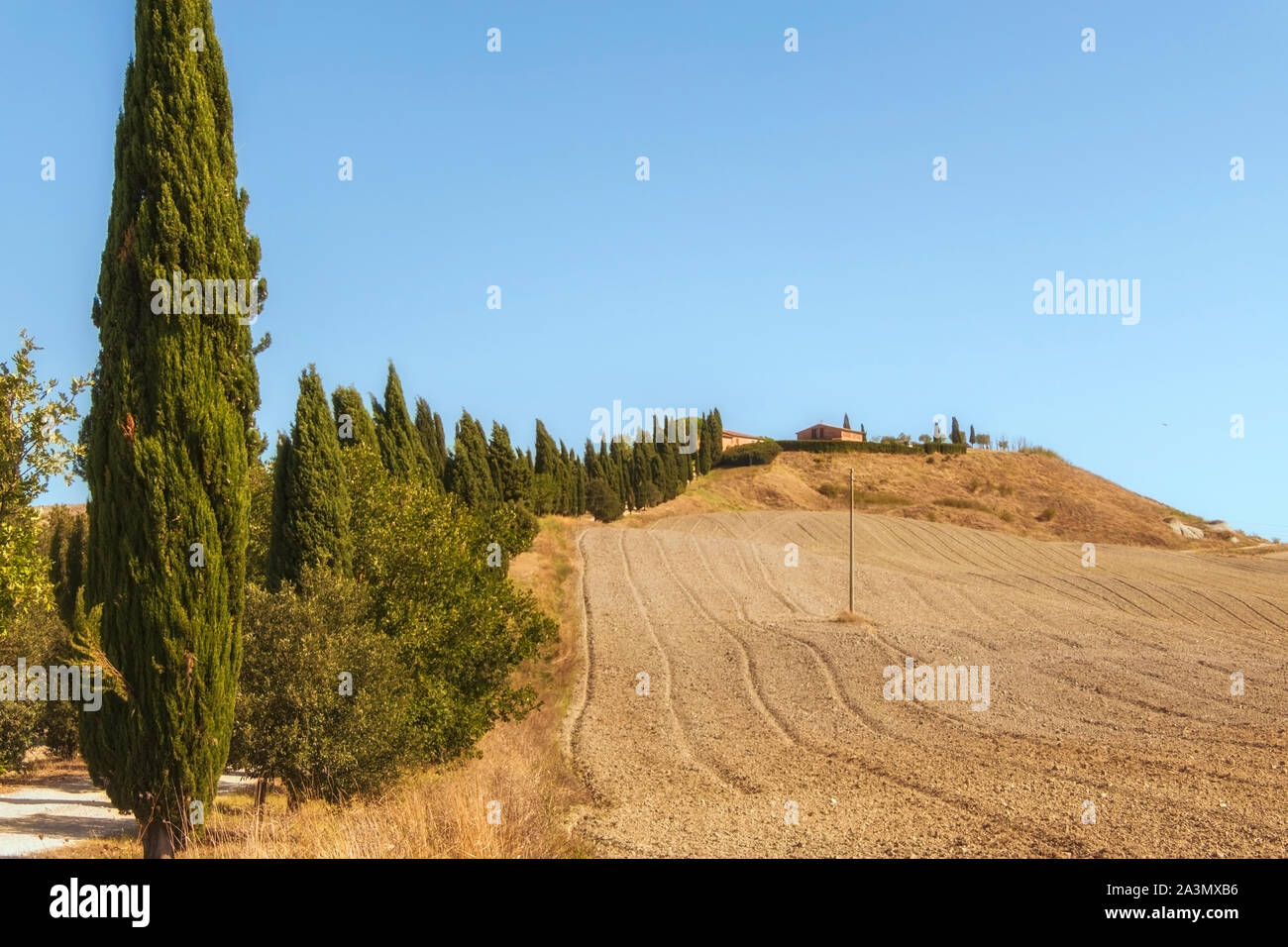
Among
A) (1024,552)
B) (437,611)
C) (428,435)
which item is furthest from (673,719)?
(1024,552)

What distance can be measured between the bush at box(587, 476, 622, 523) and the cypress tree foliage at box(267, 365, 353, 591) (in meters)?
59.5

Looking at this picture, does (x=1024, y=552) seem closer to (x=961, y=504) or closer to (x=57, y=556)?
(x=961, y=504)

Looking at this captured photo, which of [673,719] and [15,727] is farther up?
[15,727]

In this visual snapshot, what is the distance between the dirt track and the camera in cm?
1688

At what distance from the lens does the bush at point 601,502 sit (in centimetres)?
8125

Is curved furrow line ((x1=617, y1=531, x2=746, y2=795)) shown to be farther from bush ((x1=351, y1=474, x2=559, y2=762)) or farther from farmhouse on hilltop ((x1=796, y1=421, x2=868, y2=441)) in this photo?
farmhouse on hilltop ((x1=796, y1=421, x2=868, y2=441))

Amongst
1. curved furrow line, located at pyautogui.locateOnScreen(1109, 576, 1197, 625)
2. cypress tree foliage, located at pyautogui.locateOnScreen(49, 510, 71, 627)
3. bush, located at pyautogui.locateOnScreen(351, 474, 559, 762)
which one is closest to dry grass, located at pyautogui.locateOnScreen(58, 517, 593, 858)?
bush, located at pyautogui.locateOnScreen(351, 474, 559, 762)

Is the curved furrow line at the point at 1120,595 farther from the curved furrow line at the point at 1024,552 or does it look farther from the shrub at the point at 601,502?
the shrub at the point at 601,502

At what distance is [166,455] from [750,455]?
11368cm

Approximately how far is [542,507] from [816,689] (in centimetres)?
3901

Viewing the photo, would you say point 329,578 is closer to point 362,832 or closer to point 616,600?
point 362,832

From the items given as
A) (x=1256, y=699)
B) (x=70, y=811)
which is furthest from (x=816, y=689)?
(x=70, y=811)

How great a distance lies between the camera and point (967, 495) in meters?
114

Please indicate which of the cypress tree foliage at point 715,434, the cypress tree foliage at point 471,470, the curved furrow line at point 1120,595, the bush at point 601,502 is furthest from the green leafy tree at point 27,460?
the cypress tree foliage at point 715,434
